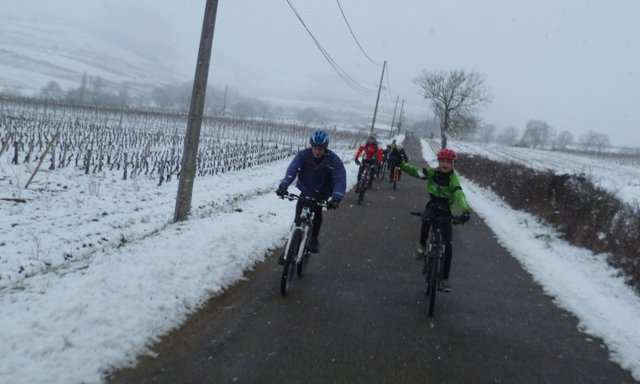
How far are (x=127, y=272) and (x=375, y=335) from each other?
10.2ft

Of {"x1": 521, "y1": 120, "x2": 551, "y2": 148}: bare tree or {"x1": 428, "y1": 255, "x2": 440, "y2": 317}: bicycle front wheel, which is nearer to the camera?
{"x1": 428, "y1": 255, "x2": 440, "y2": 317}: bicycle front wheel

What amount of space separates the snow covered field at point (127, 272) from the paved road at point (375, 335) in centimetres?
30

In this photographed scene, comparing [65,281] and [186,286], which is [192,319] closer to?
[186,286]

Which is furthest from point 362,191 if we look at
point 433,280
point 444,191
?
point 433,280

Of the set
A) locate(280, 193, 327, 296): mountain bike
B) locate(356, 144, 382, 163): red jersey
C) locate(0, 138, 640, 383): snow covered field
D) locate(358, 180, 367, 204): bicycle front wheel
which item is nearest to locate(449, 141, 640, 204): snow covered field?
locate(0, 138, 640, 383): snow covered field

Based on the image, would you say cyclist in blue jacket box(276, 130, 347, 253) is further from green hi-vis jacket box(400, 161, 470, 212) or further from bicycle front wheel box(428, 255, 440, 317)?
bicycle front wheel box(428, 255, 440, 317)

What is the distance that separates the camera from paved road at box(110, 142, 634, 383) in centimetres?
420

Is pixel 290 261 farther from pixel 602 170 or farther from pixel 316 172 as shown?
pixel 602 170

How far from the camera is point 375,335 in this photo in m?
5.06

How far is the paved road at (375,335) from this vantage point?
4203mm

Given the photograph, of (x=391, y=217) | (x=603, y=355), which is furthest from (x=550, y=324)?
(x=391, y=217)

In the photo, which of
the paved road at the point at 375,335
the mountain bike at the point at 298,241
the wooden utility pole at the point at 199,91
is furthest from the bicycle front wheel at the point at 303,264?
the wooden utility pole at the point at 199,91

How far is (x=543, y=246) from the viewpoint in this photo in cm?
1077

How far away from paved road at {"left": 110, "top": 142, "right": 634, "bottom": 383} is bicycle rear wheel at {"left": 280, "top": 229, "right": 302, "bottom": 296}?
20cm
